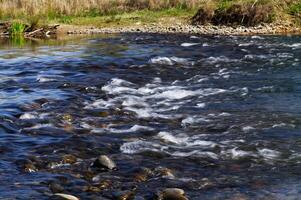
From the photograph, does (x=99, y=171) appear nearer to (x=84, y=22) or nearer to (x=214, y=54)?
(x=214, y=54)

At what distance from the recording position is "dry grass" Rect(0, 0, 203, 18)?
34438mm

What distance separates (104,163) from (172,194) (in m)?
1.47

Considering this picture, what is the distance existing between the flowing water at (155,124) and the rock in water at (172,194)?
0.16m

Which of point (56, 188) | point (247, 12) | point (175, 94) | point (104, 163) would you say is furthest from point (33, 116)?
point (247, 12)

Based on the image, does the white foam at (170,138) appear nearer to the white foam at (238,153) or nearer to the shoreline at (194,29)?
the white foam at (238,153)

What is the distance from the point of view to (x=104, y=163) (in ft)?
24.3

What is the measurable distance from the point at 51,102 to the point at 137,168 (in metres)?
5.02

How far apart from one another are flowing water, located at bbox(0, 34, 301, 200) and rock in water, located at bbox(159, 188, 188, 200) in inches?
6.1

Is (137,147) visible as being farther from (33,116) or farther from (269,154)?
(33,116)

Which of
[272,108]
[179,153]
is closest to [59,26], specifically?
[272,108]

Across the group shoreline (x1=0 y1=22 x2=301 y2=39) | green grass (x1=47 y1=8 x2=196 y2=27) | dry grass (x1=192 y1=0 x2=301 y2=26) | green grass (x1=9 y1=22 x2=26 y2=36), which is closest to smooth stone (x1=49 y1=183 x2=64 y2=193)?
shoreline (x1=0 y1=22 x2=301 y2=39)

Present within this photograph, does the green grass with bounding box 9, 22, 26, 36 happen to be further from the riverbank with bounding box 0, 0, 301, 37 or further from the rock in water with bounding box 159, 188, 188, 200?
the rock in water with bounding box 159, 188, 188, 200

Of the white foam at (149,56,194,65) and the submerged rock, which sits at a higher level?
the submerged rock

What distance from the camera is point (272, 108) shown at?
10906 millimetres
